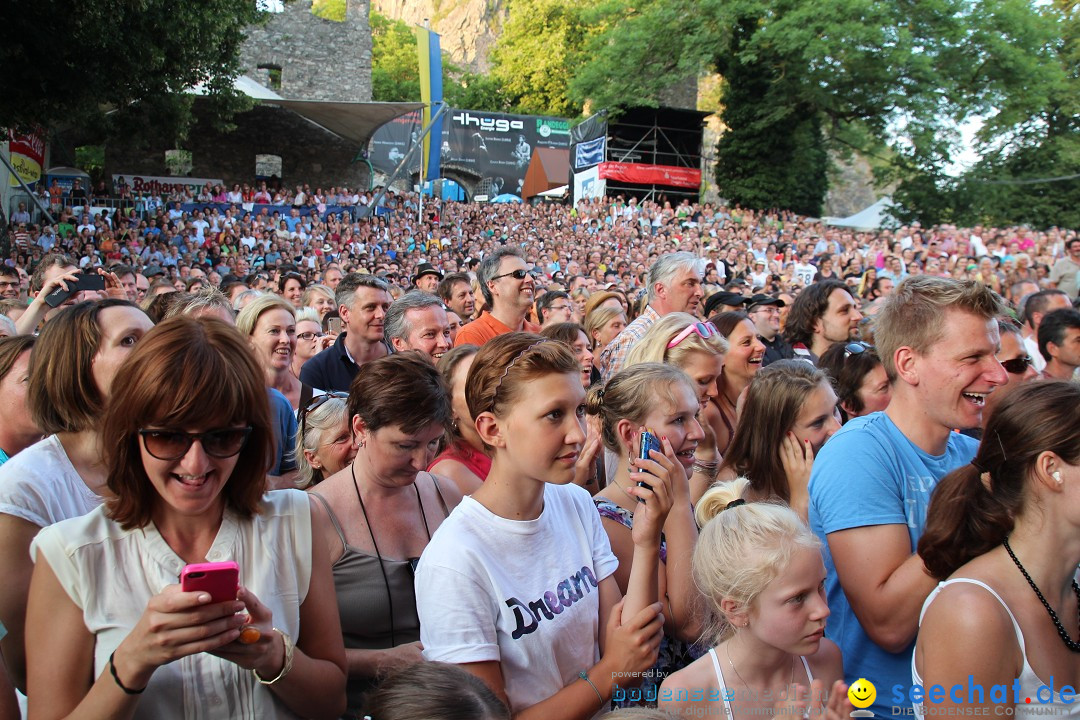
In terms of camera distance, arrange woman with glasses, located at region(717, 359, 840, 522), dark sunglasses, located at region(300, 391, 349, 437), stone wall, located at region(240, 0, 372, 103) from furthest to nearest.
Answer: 1. stone wall, located at region(240, 0, 372, 103)
2. dark sunglasses, located at region(300, 391, 349, 437)
3. woman with glasses, located at region(717, 359, 840, 522)

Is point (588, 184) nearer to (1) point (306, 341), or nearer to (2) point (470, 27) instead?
(1) point (306, 341)

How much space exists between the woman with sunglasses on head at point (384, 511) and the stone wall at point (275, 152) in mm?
28614

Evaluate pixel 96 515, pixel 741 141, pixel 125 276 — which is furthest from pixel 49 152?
pixel 96 515

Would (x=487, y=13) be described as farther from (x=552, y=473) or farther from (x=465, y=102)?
(x=552, y=473)

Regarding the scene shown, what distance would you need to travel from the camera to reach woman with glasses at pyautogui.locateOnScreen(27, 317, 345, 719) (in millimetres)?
1567

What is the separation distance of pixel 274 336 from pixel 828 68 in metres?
30.5

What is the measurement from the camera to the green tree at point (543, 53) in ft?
157

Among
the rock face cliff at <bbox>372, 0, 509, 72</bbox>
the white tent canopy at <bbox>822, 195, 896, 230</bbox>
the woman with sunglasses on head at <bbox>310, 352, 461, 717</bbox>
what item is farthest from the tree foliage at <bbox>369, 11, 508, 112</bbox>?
the woman with sunglasses on head at <bbox>310, 352, 461, 717</bbox>

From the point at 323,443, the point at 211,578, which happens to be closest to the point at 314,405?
the point at 323,443

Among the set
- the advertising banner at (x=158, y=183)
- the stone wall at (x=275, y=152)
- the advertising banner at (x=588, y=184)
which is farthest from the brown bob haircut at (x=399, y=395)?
the advertising banner at (x=588, y=184)

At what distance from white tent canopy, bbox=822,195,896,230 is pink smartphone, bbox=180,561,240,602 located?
33.2 metres

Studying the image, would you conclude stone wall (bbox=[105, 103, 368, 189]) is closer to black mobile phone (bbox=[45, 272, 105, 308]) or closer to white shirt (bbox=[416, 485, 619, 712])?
black mobile phone (bbox=[45, 272, 105, 308])

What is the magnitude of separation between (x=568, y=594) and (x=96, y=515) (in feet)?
3.52

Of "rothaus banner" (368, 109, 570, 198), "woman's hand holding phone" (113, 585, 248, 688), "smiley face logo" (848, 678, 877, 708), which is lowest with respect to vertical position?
"smiley face logo" (848, 678, 877, 708)
